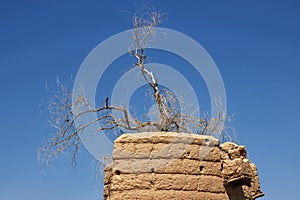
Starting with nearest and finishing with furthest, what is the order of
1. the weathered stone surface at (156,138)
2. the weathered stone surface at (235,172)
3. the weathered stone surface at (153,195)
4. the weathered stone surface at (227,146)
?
1. the weathered stone surface at (153,195)
2. the weathered stone surface at (156,138)
3. the weathered stone surface at (235,172)
4. the weathered stone surface at (227,146)

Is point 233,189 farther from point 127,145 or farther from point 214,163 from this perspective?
point 127,145

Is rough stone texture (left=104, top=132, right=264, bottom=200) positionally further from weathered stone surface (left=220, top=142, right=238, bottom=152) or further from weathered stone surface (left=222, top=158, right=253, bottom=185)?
weathered stone surface (left=220, top=142, right=238, bottom=152)

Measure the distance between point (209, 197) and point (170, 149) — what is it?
93 centimetres

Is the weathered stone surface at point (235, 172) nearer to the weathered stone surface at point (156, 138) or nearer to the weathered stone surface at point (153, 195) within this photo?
the weathered stone surface at point (156, 138)

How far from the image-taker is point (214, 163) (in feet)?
21.0

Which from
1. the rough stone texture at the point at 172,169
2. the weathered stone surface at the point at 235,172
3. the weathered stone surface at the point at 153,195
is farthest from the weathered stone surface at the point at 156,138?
the weathered stone surface at the point at 153,195

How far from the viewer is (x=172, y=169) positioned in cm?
604

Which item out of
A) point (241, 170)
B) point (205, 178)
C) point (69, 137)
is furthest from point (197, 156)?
point (69, 137)

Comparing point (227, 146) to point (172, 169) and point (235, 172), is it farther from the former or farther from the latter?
point (172, 169)

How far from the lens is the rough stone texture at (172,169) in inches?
232

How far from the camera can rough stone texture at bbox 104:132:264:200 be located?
19.3 feet

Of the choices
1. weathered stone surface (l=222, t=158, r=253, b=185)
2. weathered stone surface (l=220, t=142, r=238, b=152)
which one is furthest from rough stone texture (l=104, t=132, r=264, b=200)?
weathered stone surface (l=220, t=142, r=238, b=152)

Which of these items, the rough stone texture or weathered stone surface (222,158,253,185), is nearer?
the rough stone texture

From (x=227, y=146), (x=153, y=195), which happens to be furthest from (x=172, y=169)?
(x=227, y=146)
